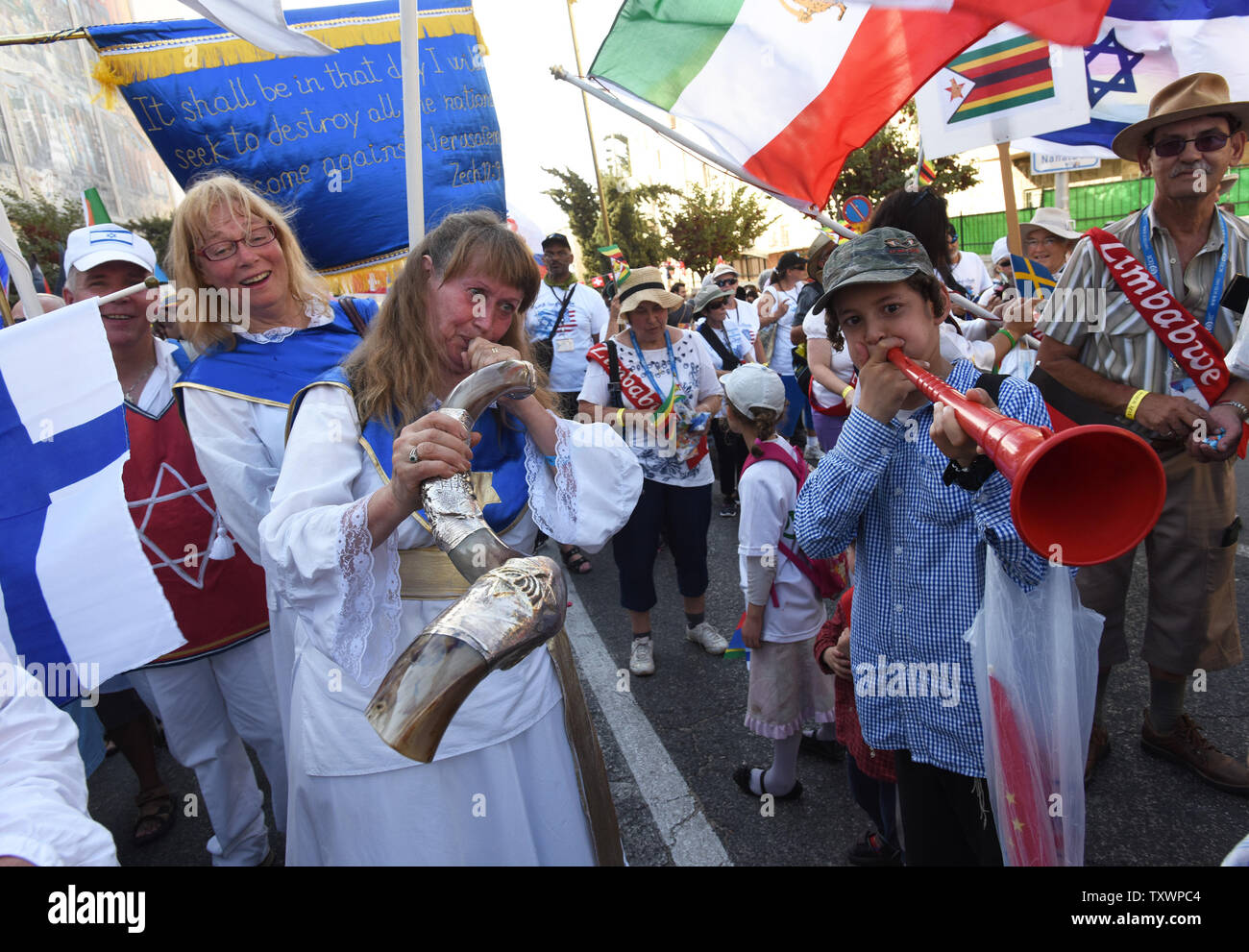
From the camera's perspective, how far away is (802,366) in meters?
6.06

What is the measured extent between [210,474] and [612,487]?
3.56 feet

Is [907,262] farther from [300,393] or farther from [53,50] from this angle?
[53,50]

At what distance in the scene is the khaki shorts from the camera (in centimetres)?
254

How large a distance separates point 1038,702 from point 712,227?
91.3ft

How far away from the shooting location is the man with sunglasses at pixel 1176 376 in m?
2.41

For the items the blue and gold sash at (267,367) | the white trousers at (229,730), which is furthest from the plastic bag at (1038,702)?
the white trousers at (229,730)

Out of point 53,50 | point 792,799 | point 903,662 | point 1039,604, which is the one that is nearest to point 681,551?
point 792,799

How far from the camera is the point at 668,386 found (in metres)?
Result: 4.23

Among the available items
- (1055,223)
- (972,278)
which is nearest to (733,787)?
(1055,223)

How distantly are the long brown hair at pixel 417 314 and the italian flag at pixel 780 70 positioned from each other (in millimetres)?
1331

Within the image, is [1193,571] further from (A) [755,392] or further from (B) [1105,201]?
(B) [1105,201]

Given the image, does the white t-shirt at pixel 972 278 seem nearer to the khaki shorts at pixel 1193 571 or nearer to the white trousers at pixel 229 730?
the khaki shorts at pixel 1193 571

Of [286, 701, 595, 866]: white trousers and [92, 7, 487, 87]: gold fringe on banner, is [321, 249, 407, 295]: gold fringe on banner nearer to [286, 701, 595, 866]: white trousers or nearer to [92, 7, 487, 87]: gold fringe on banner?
[92, 7, 487, 87]: gold fringe on banner

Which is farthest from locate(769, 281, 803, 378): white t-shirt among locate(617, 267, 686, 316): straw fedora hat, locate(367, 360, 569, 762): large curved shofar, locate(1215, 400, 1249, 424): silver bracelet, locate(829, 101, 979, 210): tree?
locate(829, 101, 979, 210): tree
